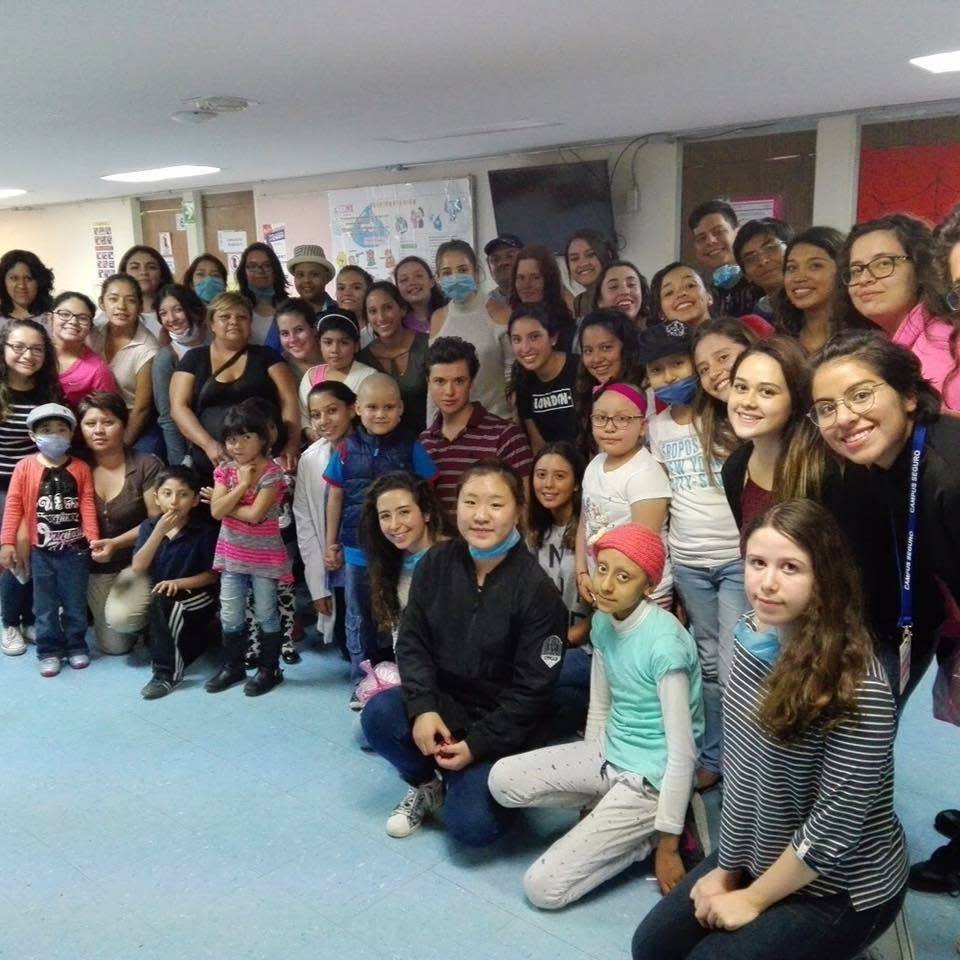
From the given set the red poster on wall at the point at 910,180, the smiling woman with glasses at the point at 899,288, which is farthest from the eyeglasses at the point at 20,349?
the red poster on wall at the point at 910,180

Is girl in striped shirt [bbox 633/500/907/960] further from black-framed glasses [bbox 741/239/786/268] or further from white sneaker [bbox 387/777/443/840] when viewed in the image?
black-framed glasses [bbox 741/239/786/268]

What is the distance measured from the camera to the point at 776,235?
3252 millimetres

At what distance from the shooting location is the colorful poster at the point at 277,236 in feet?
23.6

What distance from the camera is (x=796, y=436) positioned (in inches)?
74.7

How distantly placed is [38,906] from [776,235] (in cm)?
314

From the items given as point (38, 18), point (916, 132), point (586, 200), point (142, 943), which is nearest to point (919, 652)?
point (142, 943)

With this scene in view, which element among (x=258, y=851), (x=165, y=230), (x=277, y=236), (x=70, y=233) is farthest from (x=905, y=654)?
(x=70, y=233)

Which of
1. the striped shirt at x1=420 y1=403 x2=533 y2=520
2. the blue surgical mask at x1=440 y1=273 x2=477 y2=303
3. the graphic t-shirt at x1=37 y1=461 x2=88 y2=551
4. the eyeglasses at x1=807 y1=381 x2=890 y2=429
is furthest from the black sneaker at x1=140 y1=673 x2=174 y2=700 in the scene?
the eyeglasses at x1=807 y1=381 x2=890 y2=429

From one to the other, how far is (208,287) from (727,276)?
238 centimetres

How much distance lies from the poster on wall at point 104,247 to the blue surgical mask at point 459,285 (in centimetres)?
577

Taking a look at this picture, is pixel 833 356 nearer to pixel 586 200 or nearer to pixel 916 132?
pixel 916 132

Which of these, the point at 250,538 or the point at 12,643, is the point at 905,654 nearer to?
the point at 250,538

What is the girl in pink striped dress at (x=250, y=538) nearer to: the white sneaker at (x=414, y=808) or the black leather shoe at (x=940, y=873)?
the white sneaker at (x=414, y=808)

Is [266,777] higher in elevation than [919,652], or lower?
lower
